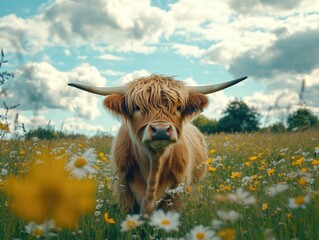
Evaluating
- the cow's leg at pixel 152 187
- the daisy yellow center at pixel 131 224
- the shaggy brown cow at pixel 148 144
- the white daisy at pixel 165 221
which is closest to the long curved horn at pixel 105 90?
the shaggy brown cow at pixel 148 144

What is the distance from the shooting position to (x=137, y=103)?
17.4 ft

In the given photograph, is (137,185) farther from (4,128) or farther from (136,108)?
(4,128)

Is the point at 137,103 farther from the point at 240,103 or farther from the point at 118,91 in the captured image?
the point at 240,103

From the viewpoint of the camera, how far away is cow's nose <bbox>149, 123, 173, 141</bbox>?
4.49 metres

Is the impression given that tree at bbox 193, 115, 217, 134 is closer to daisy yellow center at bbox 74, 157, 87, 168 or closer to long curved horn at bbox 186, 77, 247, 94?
long curved horn at bbox 186, 77, 247, 94

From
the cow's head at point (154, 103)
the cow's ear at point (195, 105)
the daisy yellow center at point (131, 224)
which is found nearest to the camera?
the daisy yellow center at point (131, 224)

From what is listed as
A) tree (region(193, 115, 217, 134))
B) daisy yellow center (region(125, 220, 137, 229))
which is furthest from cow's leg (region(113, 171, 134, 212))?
tree (region(193, 115, 217, 134))

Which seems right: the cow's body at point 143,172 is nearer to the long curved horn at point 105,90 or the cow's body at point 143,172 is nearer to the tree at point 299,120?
the long curved horn at point 105,90

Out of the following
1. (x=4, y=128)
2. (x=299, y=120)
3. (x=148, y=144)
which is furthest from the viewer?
(x=299, y=120)

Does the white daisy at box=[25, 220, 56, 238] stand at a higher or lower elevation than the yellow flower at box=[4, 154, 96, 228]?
lower

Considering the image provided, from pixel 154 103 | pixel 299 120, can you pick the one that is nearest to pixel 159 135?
pixel 154 103

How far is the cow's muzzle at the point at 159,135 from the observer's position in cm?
450

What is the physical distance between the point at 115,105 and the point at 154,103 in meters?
0.59

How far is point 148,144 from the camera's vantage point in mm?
4820
